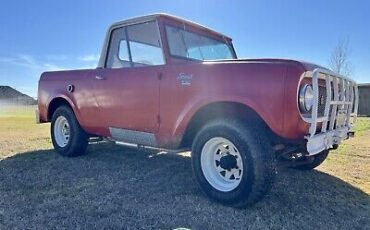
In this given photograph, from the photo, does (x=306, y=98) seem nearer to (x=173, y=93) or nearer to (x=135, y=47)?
(x=173, y=93)

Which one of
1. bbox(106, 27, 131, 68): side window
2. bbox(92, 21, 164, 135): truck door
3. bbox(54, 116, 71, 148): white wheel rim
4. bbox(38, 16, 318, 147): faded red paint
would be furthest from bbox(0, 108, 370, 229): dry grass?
bbox(106, 27, 131, 68): side window

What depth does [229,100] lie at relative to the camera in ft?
10.9

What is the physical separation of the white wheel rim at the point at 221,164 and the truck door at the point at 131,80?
0.82 meters

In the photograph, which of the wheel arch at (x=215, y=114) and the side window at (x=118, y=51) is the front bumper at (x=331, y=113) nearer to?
the wheel arch at (x=215, y=114)

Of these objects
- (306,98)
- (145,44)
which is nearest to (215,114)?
(306,98)

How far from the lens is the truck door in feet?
13.5

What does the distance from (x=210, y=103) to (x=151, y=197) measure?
1.22 meters

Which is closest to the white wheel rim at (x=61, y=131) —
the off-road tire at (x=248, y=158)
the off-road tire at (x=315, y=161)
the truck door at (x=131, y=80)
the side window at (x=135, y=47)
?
the truck door at (x=131, y=80)

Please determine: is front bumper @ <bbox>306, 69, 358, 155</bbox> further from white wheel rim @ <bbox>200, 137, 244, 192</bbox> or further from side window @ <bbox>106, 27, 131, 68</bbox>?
side window @ <bbox>106, 27, 131, 68</bbox>

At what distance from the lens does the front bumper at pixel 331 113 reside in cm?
307

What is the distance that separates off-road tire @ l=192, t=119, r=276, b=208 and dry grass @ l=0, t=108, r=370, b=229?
0.14m

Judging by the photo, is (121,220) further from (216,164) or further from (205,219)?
(216,164)

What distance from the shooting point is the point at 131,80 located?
4.34 meters

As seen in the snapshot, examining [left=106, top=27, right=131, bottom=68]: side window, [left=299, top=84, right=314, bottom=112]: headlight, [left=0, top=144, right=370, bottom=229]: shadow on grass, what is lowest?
[left=0, top=144, right=370, bottom=229]: shadow on grass
